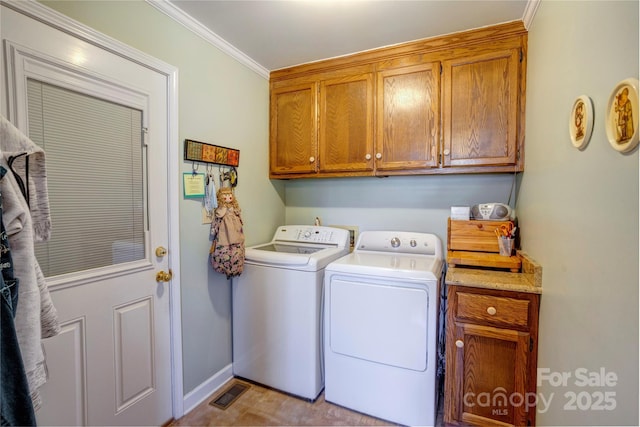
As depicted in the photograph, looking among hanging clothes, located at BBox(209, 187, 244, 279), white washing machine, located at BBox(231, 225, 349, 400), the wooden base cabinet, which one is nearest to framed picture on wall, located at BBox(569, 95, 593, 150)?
the wooden base cabinet

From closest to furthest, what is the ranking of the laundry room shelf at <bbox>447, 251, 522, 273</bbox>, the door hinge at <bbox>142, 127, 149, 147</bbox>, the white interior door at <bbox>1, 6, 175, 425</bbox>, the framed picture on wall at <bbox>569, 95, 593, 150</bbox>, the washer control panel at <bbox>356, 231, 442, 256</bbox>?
the framed picture on wall at <bbox>569, 95, 593, 150</bbox> < the white interior door at <bbox>1, 6, 175, 425</bbox> < the door hinge at <bbox>142, 127, 149, 147</bbox> < the laundry room shelf at <bbox>447, 251, 522, 273</bbox> < the washer control panel at <bbox>356, 231, 442, 256</bbox>

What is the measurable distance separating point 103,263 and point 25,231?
64 cm

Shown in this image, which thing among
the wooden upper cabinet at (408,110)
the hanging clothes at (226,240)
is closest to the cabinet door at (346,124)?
the wooden upper cabinet at (408,110)

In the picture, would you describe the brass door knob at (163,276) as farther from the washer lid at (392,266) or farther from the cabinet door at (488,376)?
the cabinet door at (488,376)

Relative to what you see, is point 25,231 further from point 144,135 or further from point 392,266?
point 392,266

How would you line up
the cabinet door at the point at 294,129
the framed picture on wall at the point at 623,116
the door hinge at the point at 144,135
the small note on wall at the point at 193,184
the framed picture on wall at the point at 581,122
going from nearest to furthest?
the framed picture on wall at the point at 623,116, the framed picture on wall at the point at 581,122, the door hinge at the point at 144,135, the small note on wall at the point at 193,184, the cabinet door at the point at 294,129

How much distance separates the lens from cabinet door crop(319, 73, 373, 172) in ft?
6.89

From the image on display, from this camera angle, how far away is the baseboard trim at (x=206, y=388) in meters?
1.79

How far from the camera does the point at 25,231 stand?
2.60 ft

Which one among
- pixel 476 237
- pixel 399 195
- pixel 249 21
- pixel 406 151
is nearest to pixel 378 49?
pixel 406 151

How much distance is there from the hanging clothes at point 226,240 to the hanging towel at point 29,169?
0.99m

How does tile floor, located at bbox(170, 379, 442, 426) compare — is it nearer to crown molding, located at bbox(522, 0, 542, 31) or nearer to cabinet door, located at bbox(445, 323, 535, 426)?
cabinet door, located at bbox(445, 323, 535, 426)

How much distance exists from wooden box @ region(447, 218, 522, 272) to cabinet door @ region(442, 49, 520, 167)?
382 mm

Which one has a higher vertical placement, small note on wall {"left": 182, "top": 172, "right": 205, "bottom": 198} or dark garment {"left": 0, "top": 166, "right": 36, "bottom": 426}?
small note on wall {"left": 182, "top": 172, "right": 205, "bottom": 198}
